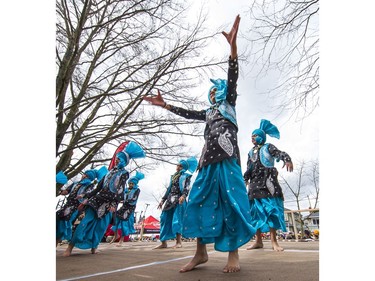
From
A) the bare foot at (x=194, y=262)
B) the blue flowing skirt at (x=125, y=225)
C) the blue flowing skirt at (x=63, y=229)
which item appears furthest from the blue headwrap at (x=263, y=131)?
the blue flowing skirt at (x=125, y=225)

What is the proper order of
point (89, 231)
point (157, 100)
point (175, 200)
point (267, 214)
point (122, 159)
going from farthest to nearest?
point (175, 200), point (122, 159), point (89, 231), point (267, 214), point (157, 100)

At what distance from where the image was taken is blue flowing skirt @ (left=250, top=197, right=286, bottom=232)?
12.3ft

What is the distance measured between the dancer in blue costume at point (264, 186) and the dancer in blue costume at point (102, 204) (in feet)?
5.27

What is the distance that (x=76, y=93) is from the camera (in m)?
3.95

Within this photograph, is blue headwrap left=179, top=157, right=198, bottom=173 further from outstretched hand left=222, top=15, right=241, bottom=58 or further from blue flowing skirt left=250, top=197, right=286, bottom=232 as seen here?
outstretched hand left=222, top=15, right=241, bottom=58

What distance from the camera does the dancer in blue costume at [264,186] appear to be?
12.4 feet

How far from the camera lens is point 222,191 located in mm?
2160

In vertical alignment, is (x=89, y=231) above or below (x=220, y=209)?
below

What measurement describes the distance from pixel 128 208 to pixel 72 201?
6.24 ft

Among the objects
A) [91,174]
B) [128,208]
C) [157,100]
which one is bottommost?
[128,208]

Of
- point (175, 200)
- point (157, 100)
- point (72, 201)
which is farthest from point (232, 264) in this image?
point (72, 201)

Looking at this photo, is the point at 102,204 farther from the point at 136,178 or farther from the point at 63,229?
the point at 136,178

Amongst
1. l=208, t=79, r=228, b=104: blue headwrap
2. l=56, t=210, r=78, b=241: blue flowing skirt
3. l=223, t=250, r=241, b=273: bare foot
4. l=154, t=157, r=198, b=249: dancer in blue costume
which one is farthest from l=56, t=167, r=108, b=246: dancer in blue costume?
l=223, t=250, r=241, b=273: bare foot
